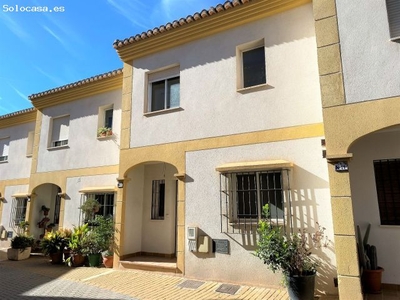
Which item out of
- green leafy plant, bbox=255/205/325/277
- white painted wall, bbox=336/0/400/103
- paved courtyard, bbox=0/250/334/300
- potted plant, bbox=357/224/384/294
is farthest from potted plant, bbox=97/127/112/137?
potted plant, bbox=357/224/384/294

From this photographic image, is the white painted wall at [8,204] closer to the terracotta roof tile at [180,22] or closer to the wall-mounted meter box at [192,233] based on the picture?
the terracotta roof tile at [180,22]

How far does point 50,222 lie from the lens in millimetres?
14305

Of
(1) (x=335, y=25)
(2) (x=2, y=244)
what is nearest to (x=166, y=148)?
(1) (x=335, y=25)

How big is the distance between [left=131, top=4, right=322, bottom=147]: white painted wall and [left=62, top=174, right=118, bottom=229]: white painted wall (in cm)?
275

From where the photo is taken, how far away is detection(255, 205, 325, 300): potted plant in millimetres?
5700

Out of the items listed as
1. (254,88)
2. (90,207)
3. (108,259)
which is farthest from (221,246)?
(90,207)

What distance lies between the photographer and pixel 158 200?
10.9 metres

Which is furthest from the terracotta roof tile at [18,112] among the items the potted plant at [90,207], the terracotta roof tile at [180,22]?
the terracotta roof tile at [180,22]

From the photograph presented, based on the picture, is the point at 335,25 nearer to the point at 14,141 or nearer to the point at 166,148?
the point at 166,148

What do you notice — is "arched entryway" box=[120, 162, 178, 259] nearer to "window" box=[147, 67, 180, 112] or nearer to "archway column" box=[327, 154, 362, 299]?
"window" box=[147, 67, 180, 112]

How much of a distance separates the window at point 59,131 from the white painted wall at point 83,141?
10.0 inches

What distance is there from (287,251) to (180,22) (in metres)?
7.77

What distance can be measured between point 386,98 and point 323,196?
2586 mm

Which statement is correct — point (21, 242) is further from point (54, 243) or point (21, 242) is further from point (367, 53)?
point (367, 53)
